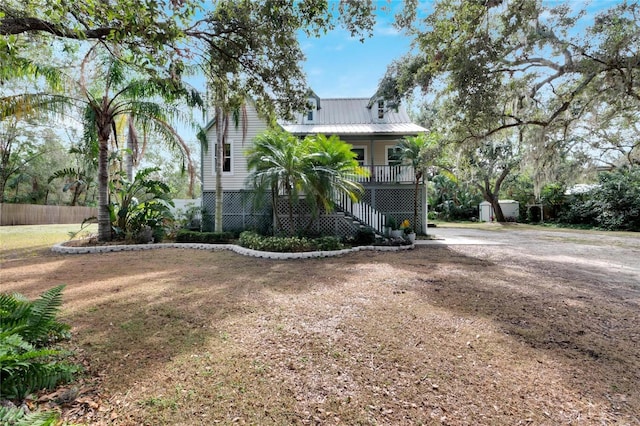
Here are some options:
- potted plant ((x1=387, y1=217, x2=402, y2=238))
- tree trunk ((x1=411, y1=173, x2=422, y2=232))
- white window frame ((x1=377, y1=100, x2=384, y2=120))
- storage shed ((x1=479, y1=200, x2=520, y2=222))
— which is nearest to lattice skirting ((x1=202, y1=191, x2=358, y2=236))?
potted plant ((x1=387, y1=217, x2=402, y2=238))

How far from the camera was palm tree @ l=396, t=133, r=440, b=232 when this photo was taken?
1090cm

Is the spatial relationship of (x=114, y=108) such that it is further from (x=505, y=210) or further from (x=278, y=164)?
(x=505, y=210)

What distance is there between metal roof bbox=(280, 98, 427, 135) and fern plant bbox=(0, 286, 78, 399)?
11895 mm

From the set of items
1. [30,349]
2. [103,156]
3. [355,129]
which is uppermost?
[355,129]

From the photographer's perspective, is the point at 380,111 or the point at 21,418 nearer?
the point at 21,418

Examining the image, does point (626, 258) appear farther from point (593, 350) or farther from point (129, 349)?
point (129, 349)

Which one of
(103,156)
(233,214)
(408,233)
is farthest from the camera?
(233,214)

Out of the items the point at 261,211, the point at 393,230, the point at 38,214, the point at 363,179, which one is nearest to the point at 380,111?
the point at 363,179

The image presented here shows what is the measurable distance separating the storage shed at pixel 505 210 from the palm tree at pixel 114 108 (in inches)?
1005

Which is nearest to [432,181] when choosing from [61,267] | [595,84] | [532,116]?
[532,116]

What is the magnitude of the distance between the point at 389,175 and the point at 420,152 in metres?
1.82

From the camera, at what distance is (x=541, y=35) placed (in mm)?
7934

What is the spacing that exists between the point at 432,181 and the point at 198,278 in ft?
90.1

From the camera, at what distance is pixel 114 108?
9469mm
